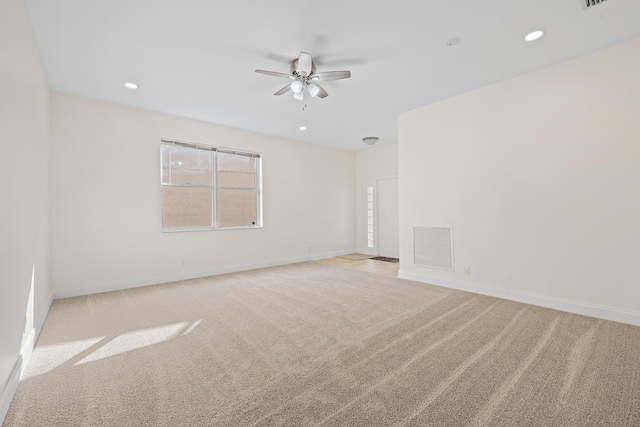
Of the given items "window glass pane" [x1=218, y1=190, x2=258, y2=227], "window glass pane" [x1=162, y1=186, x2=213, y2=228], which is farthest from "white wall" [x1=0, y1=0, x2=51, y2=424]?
"window glass pane" [x1=218, y1=190, x2=258, y2=227]

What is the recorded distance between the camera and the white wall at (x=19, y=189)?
163 cm

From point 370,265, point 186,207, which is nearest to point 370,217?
point 370,265

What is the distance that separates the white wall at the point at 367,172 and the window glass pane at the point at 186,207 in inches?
160

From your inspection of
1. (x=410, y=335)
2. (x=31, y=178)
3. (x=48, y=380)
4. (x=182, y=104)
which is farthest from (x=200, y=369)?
(x=182, y=104)

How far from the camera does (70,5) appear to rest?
84.0 inches

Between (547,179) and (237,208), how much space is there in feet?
16.1

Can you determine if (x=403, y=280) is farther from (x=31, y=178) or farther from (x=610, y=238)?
(x=31, y=178)

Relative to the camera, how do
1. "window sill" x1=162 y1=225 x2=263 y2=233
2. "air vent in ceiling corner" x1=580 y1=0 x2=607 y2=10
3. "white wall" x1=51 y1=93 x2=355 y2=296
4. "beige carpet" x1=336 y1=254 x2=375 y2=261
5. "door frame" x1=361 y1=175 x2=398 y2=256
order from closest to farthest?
"air vent in ceiling corner" x1=580 y1=0 x2=607 y2=10 < "white wall" x1=51 y1=93 x2=355 y2=296 < "window sill" x1=162 y1=225 x2=263 y2=233 < "beige carpet" x1=336 y1=254 x2=375 y2=261 < "door frame" x1=361 y1=175 x2=398 y2=256

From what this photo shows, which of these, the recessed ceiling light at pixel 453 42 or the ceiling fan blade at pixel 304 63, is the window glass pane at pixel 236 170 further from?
the recessed ceiling light at pixel 453 42

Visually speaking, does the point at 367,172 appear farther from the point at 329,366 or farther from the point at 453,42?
the point at 329,366

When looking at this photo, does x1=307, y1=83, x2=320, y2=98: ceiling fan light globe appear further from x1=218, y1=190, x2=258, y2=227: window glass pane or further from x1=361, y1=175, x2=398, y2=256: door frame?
x1=361, y1=175, x2=398, y2=256: door frame

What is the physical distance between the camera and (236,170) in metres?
5.37

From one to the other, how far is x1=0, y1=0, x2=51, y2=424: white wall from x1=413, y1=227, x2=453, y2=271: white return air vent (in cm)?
445

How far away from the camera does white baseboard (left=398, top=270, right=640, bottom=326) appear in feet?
8.68
